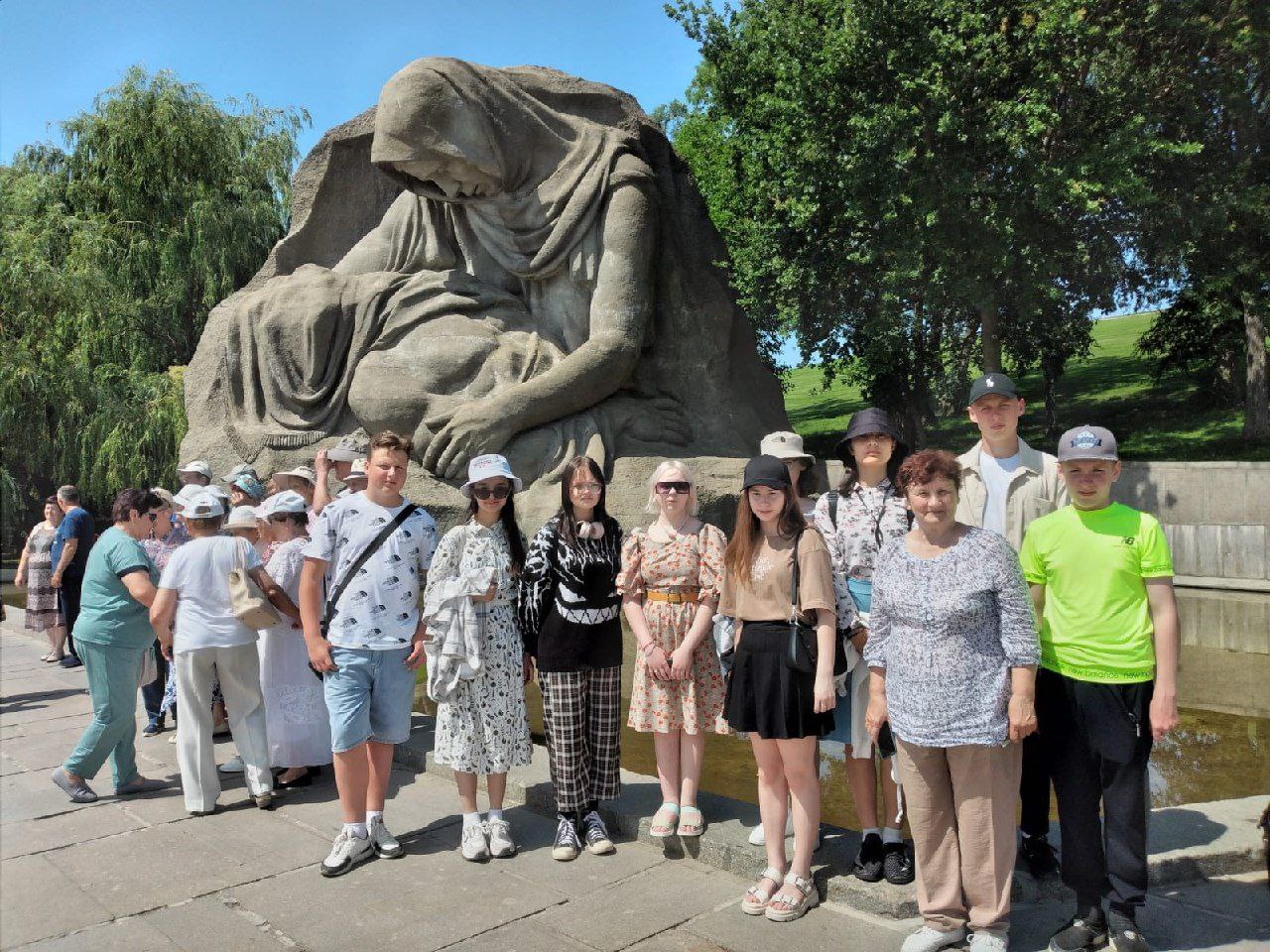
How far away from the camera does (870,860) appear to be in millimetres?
3463

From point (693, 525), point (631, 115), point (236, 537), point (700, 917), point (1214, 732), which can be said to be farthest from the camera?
point (631, 115)

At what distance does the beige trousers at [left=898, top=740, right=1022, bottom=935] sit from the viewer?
2.97m

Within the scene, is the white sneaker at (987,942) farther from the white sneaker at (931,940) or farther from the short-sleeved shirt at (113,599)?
the short-sleeved shirt at (113,599)

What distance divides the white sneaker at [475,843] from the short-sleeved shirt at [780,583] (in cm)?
136

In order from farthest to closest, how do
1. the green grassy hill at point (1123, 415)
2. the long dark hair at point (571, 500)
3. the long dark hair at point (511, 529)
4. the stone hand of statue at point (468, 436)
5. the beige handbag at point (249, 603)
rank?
the green grassy hill at point (1123, 415)
the stone hand of statue at point (468, 436)
the beige handbag at point (249, 603)
the long dark hair at point (511, 529)
the long dark hair at point (571, 500)

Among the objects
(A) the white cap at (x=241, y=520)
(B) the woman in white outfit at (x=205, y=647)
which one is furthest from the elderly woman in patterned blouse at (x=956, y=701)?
(A) the white cap at (x=241, y=520)

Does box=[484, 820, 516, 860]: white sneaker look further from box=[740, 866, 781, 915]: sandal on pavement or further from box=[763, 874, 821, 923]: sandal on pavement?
box=[763, 874, 821, 923]: sandal on pavement

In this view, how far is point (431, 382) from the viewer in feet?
27.6

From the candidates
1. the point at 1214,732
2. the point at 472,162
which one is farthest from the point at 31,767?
the point at 1214,732

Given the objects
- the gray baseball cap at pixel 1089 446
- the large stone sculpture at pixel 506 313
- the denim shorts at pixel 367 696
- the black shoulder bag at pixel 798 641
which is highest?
the large stone sculpture at pixel 506 313

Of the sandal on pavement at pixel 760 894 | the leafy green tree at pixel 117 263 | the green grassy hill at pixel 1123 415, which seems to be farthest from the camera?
the green grassy hill at pixel 1123 415

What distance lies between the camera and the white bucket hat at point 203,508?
187 inches

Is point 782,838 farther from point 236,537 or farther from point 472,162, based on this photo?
point 472,162

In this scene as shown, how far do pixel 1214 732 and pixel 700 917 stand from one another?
12.2 ft
